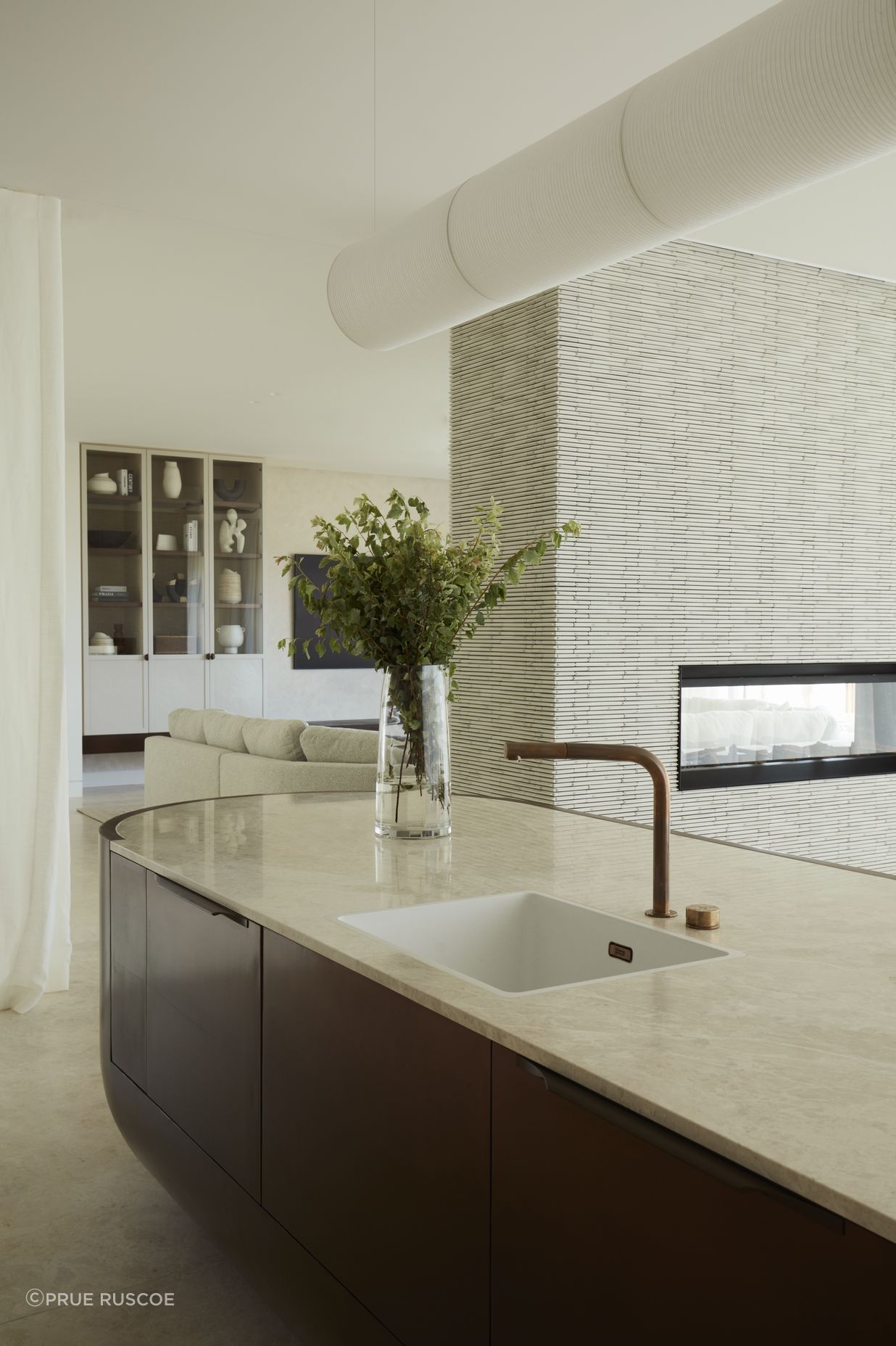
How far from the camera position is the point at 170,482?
868 centimetres

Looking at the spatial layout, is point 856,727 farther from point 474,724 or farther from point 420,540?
point 420,540

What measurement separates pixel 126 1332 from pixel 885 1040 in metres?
1.47

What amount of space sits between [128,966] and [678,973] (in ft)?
3.88

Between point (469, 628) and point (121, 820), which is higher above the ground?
point (469, 628)

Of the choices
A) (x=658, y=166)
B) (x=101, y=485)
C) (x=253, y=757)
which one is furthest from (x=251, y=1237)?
(x=101, y=485)

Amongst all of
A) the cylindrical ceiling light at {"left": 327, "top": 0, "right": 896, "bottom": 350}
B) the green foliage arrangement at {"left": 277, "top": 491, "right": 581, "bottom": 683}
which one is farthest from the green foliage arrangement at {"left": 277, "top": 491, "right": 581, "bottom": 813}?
the cylindrical ceiling light at {"left": 327, "top": 0, "right": 896, "bottom": 350}

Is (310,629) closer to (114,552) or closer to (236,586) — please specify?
(236,586)

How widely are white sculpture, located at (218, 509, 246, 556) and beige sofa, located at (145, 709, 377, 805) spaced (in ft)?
8.57

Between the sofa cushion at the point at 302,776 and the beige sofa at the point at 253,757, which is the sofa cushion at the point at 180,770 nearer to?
the beige sofa at the point at 253,757

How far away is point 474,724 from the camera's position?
14.7 ft

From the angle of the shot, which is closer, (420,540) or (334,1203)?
(334,1203)

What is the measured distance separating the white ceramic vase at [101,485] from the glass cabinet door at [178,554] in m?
0.32

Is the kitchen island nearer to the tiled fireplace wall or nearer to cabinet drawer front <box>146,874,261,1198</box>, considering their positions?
cabinet drawer front <box>146,874,261,1198</box>

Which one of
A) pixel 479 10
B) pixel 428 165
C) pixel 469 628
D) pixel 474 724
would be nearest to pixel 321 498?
pixel 474 724
